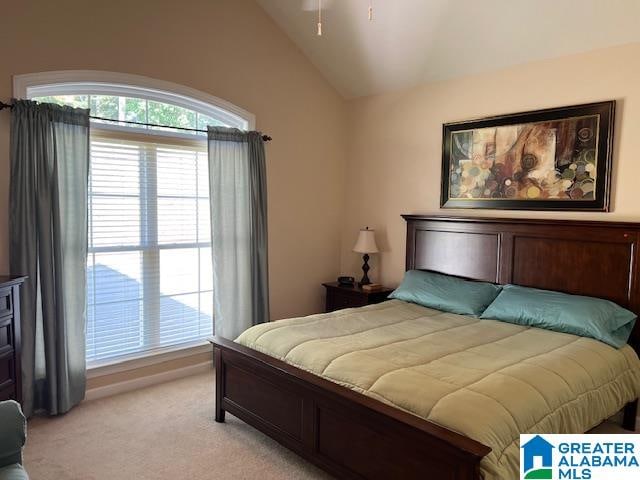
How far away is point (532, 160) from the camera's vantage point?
3.76 metres

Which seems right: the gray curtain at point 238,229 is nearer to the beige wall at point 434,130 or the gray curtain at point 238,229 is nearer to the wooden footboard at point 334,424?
the wooden footboard at point 334,424

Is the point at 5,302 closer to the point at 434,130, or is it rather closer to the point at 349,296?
the point at 349,296

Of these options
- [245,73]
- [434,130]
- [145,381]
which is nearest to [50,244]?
[145,381]

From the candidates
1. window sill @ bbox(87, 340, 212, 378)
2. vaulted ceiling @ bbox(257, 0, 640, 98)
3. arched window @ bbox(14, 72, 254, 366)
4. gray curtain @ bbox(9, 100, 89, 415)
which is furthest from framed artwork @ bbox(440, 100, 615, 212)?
gray curtain @ bbox(9, 100, 89, 415)

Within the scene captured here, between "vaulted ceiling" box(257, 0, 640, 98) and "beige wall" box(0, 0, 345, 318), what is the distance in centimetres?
32

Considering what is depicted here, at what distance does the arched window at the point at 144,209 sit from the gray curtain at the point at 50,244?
17 centimetres

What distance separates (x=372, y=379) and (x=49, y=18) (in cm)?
314

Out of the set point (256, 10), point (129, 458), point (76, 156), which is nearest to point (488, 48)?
point (256, 10)

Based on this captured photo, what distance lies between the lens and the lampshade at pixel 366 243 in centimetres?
473

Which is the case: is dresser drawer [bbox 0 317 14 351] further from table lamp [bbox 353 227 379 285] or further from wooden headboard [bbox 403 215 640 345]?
wooden headboard [bbox 403 215 640 345]

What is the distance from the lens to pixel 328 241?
5168 mm

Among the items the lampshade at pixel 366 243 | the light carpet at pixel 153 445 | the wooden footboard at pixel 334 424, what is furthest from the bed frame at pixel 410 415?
the lampshade at pixel 366 243

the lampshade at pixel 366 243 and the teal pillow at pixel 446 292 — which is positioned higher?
the lampshade at pixel 366 243

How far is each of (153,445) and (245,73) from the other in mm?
3084
